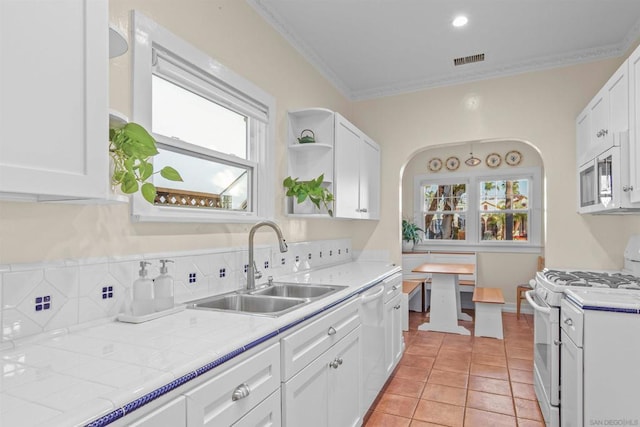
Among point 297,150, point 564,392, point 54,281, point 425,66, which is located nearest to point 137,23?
point 54,281

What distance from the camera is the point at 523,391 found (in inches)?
113

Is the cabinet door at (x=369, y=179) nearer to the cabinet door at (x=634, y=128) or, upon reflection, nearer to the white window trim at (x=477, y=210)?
the cabinet door at (x=634, y=128)

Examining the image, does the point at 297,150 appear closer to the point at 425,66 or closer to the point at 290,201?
the point at 290,201

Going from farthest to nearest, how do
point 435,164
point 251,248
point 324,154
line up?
point 435,164 → point 324,154 → point 251,248

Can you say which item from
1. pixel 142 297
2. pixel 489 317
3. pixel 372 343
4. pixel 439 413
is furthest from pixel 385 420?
pixel 489 317

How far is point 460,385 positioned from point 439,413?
54cm

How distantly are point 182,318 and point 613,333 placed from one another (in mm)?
2052

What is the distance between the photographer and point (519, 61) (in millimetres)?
3404

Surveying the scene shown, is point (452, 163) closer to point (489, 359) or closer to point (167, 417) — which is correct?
point (489, 359)

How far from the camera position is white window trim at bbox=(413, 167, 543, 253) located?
5.57m

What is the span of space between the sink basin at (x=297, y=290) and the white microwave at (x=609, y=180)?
69.4 inches

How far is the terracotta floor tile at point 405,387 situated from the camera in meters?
2.88

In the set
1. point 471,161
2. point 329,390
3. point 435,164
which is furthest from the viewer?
point 435,164

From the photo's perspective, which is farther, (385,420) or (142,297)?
(385,420)
